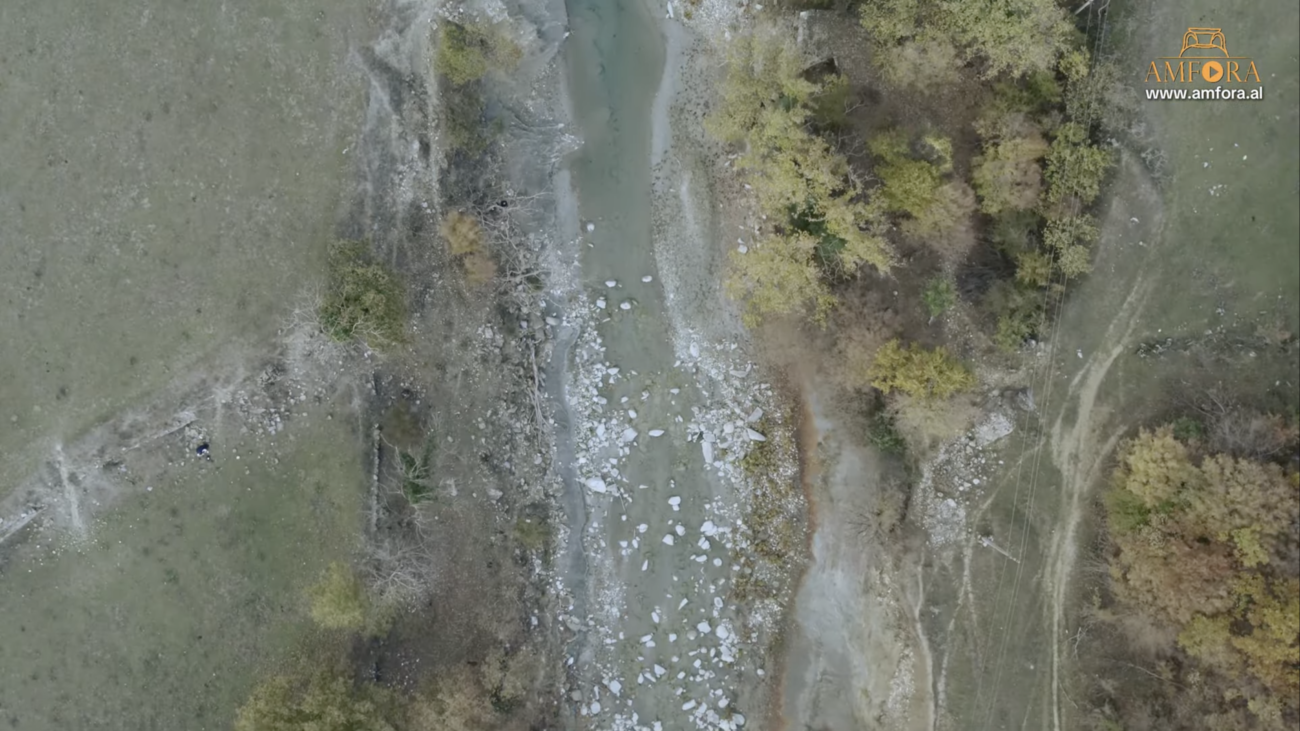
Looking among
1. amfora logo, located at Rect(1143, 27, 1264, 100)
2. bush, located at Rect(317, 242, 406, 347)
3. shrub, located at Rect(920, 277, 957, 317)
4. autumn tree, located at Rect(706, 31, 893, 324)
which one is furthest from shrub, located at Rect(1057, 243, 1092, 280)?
bush, located at Rect(317, 242, 406, 347)

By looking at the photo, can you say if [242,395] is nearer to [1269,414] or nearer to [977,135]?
[977,135]

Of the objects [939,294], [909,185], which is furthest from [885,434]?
[909,185]

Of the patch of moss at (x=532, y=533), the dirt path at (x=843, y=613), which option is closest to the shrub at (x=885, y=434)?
the dirt path at (x=843, y=613)

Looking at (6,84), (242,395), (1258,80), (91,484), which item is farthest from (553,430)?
(1258,80)

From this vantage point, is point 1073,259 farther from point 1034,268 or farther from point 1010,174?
point 1010,174

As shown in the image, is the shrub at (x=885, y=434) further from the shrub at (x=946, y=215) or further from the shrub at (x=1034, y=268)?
the shrub at (x=1034, y=268)

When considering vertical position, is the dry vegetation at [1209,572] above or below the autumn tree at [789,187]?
below
